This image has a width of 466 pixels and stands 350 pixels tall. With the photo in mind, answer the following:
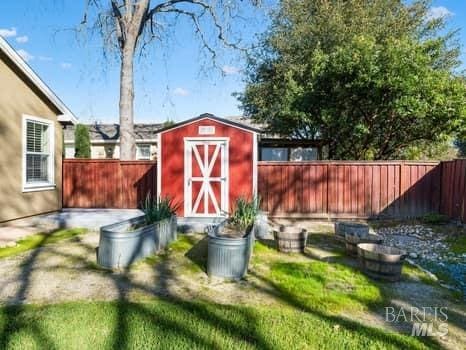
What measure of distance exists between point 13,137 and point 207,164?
437 centimetres

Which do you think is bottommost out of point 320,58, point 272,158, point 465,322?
point 465,322

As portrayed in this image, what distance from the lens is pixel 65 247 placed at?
224 inches

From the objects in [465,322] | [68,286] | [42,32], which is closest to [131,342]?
[68,286]

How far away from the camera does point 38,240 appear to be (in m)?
6.12

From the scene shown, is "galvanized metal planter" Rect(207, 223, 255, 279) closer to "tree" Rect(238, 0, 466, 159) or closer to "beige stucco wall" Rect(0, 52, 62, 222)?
"beige stucco wall" Rect(0, 52, 62, 222)

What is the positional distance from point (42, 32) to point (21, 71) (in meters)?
7.19

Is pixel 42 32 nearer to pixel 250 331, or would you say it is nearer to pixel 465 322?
pixel 250 331

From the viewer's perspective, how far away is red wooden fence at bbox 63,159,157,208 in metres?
9.72

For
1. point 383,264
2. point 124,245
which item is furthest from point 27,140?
point 383,264

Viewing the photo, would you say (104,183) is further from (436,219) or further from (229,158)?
(436,219)

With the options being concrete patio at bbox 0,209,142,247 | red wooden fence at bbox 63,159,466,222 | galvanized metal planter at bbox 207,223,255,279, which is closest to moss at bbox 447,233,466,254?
red wooden fence at bbox 63,159,466,222

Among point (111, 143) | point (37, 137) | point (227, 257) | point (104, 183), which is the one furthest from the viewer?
point (111, 143)

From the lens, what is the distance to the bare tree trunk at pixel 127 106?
11867 millimetres

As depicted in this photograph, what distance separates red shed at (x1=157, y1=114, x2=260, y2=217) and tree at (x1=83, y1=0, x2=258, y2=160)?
4.65 m
